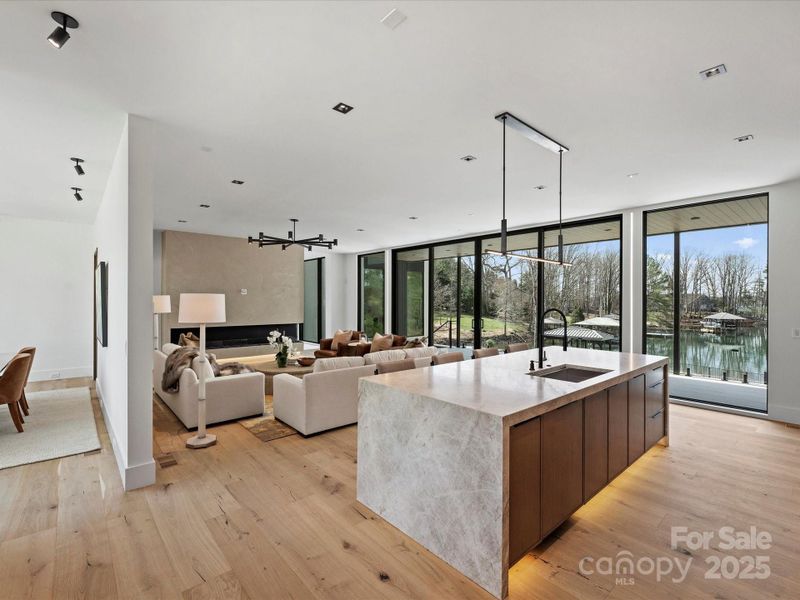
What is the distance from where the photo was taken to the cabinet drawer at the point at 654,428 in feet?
11.2

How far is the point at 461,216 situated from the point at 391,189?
186 cm

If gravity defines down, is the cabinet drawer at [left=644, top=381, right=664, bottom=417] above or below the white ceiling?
below

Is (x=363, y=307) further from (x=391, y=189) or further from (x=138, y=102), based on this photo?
(x=138, y=102)

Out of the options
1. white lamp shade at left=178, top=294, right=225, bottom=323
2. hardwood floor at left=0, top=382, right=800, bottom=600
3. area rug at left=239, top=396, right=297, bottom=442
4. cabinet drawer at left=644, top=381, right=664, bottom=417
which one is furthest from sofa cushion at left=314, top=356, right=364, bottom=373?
cabinet drawer at left=644, top=381, right=664, bottom=417

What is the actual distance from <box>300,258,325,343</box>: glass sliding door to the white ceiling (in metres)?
6.86

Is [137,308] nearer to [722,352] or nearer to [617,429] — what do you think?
[617,429]

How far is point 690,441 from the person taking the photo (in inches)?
156

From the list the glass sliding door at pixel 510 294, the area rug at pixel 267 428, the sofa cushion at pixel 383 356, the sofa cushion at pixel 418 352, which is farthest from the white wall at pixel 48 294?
the glass sliding door at pixel 510 294

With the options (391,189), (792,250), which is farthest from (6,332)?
(792,250)

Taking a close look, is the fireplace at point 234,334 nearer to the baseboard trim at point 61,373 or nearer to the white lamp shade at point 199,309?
the baseboard trim at point 61,373

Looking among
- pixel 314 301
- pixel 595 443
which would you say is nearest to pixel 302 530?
pixel 595 443

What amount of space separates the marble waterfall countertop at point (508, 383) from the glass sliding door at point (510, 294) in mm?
3401

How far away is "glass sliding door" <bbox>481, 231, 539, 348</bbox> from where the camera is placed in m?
7.07

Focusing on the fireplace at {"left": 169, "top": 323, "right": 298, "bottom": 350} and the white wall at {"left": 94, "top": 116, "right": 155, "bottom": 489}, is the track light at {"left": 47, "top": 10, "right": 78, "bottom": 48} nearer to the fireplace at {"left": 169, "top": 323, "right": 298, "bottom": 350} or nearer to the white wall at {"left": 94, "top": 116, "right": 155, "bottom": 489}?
the white wall at {"left": 94, "top": 116, "right": 155, "bottom": 489}
